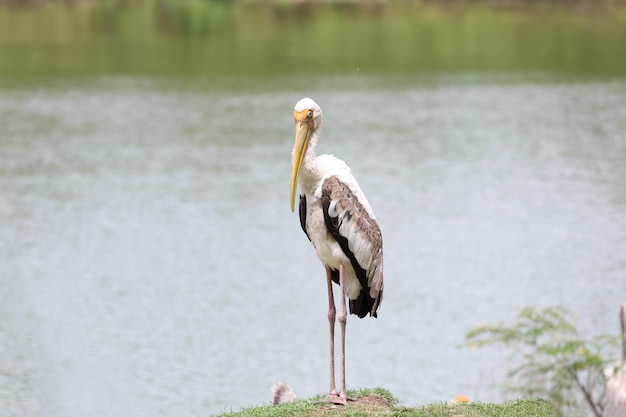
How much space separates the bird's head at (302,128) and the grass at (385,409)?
1190mm

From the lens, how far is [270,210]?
18.6 meters

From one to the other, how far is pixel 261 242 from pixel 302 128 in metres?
10.3

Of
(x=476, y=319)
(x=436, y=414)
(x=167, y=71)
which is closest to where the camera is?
(x=436, y=414)

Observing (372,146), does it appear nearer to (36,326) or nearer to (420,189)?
(420,189)

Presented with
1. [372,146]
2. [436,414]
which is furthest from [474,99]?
[436,414]

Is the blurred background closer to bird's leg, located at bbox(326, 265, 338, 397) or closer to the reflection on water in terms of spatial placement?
the reflection on water

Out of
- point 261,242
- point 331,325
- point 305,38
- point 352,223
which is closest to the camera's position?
point 352,223

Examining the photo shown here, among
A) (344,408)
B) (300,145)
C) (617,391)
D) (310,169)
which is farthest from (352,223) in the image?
(617,391)

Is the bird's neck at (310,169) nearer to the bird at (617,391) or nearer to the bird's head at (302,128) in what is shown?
the bird's head at (302,128)

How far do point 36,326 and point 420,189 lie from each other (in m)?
8.41

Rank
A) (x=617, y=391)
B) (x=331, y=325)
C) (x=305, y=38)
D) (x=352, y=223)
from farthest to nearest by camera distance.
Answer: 1. (x=305, y=38)
2. (x=331, y=325)
3. (x=352, y=223)
4. (x=617, y=391)

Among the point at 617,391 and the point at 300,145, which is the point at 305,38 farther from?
the point at 617,391

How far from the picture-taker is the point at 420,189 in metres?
19.9

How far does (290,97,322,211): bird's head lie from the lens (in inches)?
259
